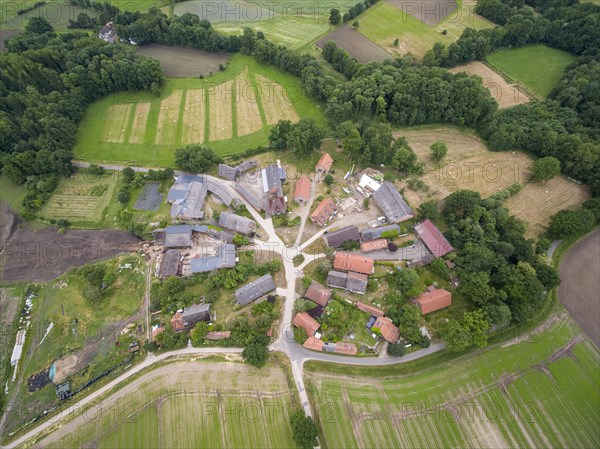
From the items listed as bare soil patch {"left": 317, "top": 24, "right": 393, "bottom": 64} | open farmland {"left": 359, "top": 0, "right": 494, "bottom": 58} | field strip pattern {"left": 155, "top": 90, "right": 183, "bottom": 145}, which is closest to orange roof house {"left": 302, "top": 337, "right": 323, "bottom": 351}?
field strip pattern {"left": 155, "top": 90, "right": 183, "bottom": 145}

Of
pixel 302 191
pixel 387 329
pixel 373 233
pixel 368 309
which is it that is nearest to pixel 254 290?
pixel 368 309

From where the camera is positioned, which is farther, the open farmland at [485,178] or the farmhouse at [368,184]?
the farmhouse at [368,184]

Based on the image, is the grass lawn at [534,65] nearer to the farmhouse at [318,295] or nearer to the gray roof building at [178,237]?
the farmhouse at [318,295]

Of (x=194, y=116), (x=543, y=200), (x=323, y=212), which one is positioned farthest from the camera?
(x=194, y=116)

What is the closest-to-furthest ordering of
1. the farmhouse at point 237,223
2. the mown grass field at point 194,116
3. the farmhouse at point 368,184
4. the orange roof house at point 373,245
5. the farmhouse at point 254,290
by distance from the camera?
the farmhouse at point 254,290
the orange roof house at point 373,245
the farmhouse at point 237,223
the farmhouse at point 368,184
the mown grass field at point 194,116

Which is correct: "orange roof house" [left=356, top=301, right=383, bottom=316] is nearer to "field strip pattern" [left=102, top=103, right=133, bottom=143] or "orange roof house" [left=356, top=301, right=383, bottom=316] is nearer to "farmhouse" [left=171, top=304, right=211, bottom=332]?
"farmhouse" [left=171, top=304, right=211, bottom=332]

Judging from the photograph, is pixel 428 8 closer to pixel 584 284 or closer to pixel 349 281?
pixel 584 284

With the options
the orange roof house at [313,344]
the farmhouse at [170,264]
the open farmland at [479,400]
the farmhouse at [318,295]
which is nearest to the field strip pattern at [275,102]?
the farmhouse at [170,264]

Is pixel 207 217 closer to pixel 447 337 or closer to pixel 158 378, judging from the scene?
pixel 158 378
